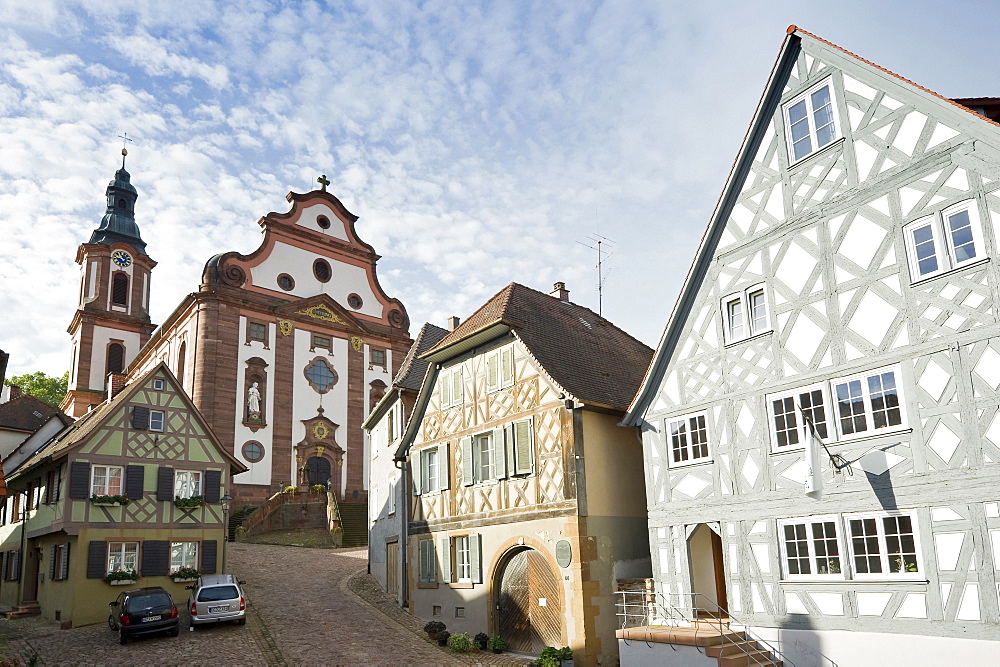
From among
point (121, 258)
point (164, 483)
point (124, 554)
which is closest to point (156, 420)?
point (164, 483)

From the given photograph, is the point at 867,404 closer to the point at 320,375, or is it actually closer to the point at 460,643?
the point at 460,643

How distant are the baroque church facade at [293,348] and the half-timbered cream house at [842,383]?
31.9m

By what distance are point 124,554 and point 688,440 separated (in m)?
18.8

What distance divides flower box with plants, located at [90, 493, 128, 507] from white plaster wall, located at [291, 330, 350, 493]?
20.2 meters

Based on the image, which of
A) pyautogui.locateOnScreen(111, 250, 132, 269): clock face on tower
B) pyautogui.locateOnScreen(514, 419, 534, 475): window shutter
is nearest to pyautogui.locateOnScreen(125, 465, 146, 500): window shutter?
pyautogui.locateOnScreen(514, 419, 534, 475): window shutter

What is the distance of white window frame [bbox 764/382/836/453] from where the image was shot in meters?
16.0

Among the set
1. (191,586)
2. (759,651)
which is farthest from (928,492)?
(191,586)

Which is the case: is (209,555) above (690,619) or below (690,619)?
above

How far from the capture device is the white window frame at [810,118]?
16.8 meters

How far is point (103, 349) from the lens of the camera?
6712 centimetres

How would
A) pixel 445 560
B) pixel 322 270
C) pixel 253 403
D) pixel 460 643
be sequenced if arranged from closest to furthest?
pixel 460 643 → pixel 445 560 → pixel 253 403 → pixel 322 270

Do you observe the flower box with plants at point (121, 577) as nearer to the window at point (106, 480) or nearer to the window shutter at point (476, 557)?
the window at point (106, 480)

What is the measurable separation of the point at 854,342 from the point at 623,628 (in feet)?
27.0

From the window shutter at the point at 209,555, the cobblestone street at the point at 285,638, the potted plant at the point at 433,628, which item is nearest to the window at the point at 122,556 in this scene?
the cobblestone street at the point at 285,638
